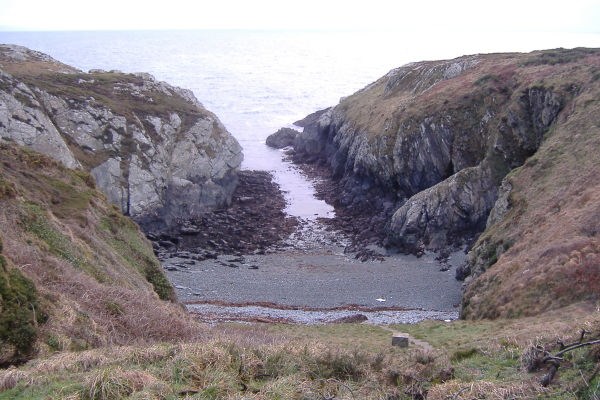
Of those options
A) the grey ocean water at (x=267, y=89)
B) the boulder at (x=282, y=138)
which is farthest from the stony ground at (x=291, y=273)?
the boulder at (x=282, y=138)

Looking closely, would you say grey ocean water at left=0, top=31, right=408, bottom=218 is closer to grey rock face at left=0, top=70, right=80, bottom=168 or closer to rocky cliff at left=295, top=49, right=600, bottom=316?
rocky cliff at left=295, top=49, right=600, bottom=316

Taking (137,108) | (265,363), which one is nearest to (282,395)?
(265,363)

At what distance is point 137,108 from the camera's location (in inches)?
2276

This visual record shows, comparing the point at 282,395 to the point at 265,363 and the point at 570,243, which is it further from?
the point at 570,243

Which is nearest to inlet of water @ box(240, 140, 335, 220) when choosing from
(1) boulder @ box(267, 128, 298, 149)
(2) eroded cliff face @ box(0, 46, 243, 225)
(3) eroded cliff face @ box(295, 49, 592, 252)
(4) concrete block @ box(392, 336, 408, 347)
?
(1) boulder @ box(267, 128, 298, 149)

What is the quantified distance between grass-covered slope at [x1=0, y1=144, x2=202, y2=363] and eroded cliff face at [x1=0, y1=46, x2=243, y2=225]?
12.9m

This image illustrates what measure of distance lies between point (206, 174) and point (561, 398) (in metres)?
50.1

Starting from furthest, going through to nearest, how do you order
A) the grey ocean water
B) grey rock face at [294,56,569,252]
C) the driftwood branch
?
the grey ocean water
grey rock face at [294,56,569,252]
the driftwood branch

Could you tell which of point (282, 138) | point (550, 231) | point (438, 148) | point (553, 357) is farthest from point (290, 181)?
point (553, 357)

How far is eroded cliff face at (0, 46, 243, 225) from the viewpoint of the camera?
46.2 m

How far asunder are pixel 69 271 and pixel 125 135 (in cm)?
3566

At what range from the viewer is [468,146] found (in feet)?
165

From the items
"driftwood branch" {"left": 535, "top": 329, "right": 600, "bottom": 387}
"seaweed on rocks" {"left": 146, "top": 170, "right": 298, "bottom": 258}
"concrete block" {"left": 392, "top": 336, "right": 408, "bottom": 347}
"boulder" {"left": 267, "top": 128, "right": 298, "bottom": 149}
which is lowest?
"seaweed on rocks" {"left": 146, "top": 170, "right": 298, "bottom": 258}

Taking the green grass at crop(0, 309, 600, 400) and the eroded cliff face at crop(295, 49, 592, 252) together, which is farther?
the eroded cliff face at crop(295, 49, 592, 252)
